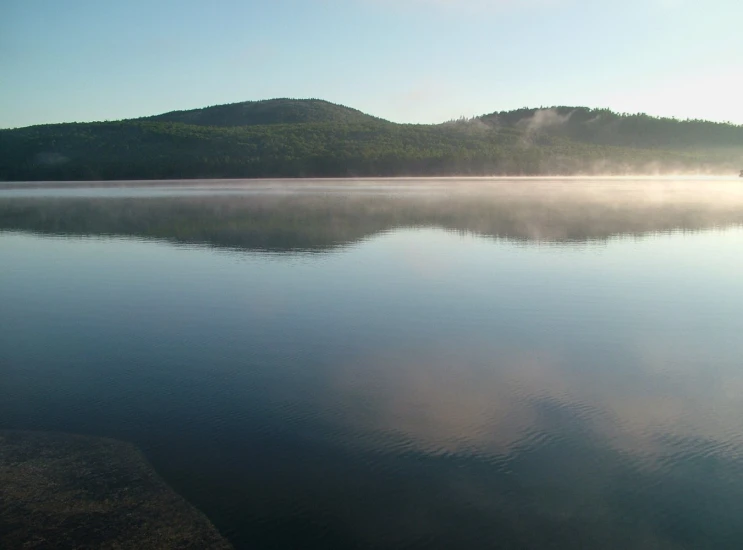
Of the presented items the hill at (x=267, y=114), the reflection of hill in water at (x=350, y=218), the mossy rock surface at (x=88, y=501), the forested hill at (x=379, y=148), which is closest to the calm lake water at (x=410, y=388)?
the mossy rock surface at (x=88, y=501)

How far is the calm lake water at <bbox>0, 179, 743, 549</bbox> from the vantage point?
15.3 ft

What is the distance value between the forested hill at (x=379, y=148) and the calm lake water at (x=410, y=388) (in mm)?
55697

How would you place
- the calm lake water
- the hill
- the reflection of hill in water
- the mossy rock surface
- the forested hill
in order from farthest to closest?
the hill, the forested hill, the reflection of hill in water, the calm lake water, the mossy rock surface

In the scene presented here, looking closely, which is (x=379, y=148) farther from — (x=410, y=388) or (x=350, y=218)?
(x=410, y=388)

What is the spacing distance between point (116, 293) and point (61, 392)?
520cm

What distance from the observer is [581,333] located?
877cm

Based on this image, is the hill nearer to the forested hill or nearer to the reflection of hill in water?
the forested hill

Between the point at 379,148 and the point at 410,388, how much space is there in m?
67.9

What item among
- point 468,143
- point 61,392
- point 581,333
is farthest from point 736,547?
point 468,143

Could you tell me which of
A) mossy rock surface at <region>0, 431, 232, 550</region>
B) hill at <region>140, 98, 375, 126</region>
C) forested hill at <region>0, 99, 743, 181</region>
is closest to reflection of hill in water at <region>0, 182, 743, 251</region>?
mossy rock surface at <region>0, 431, 232, 550</region>

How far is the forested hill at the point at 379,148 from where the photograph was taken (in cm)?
6938

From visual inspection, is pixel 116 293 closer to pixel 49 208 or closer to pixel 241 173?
pixel 49 208

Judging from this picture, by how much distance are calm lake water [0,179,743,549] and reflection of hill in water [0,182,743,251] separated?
4.32 m

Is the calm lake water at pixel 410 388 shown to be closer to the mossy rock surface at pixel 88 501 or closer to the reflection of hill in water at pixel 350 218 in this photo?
the mossy rock surface at pixel 88 501
